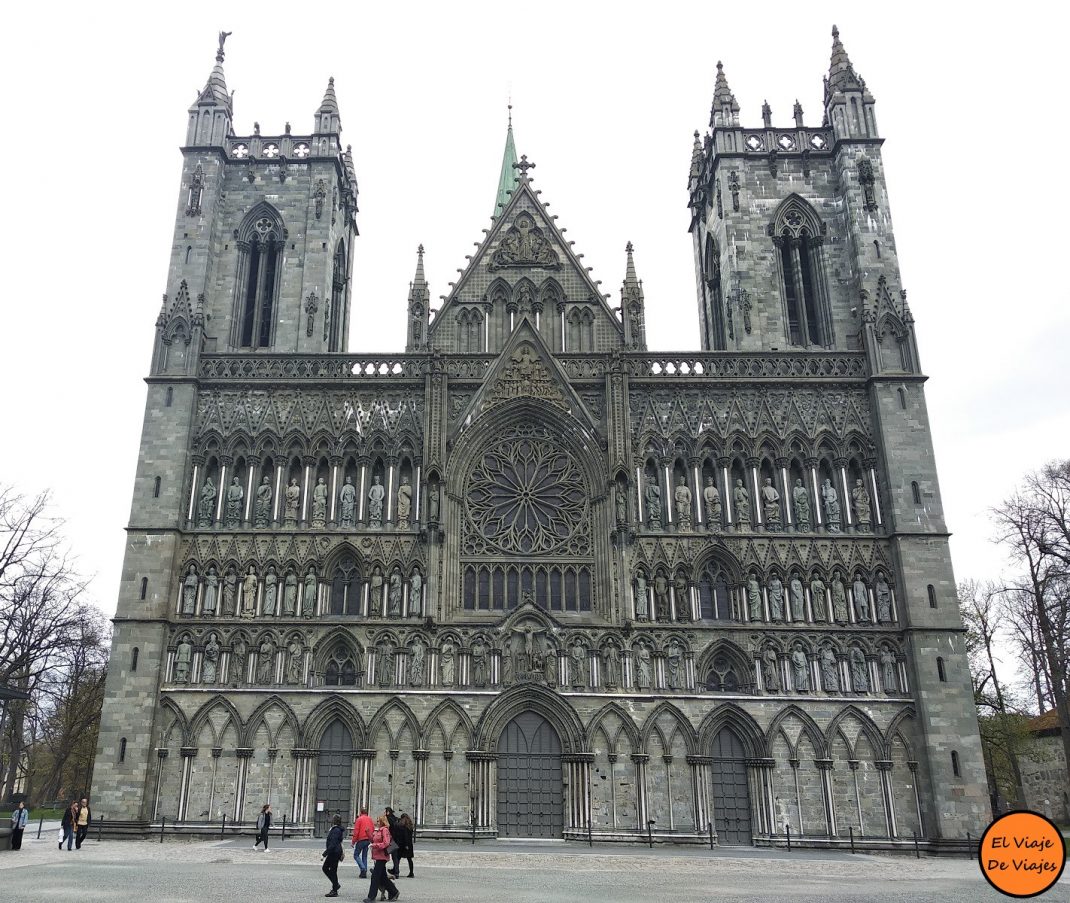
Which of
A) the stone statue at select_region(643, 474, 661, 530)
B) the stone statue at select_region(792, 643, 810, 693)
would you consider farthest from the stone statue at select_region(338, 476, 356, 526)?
the stone statue at select_region(792, 643, 810, 693)

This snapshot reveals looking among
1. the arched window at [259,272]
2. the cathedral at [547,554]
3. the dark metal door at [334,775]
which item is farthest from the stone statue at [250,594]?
the arched window at [259,272]

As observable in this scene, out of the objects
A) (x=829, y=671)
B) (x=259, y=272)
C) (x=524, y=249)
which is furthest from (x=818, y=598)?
(x=259, y=272)

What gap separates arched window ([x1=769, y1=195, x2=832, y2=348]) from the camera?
36.8 metres

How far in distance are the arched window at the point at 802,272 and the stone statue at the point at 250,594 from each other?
71.2ft

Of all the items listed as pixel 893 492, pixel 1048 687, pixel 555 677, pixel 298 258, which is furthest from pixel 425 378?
pixel 1048 687

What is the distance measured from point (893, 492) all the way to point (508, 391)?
13.8 m

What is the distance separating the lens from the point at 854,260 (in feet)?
120

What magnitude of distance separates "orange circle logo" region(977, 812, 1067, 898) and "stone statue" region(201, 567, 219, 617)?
1174 inches

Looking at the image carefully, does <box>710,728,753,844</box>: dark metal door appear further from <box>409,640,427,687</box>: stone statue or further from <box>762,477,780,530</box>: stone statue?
<box>409,640,427,687</box>: stone statue

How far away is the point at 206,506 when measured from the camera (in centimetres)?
3266

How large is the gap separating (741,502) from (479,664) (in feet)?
34.2

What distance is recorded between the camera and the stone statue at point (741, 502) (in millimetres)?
32219

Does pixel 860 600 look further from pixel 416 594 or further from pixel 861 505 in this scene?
pixel 416 594

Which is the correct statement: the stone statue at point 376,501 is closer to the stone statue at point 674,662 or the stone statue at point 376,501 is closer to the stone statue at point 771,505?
the stone statue at point 674,662
